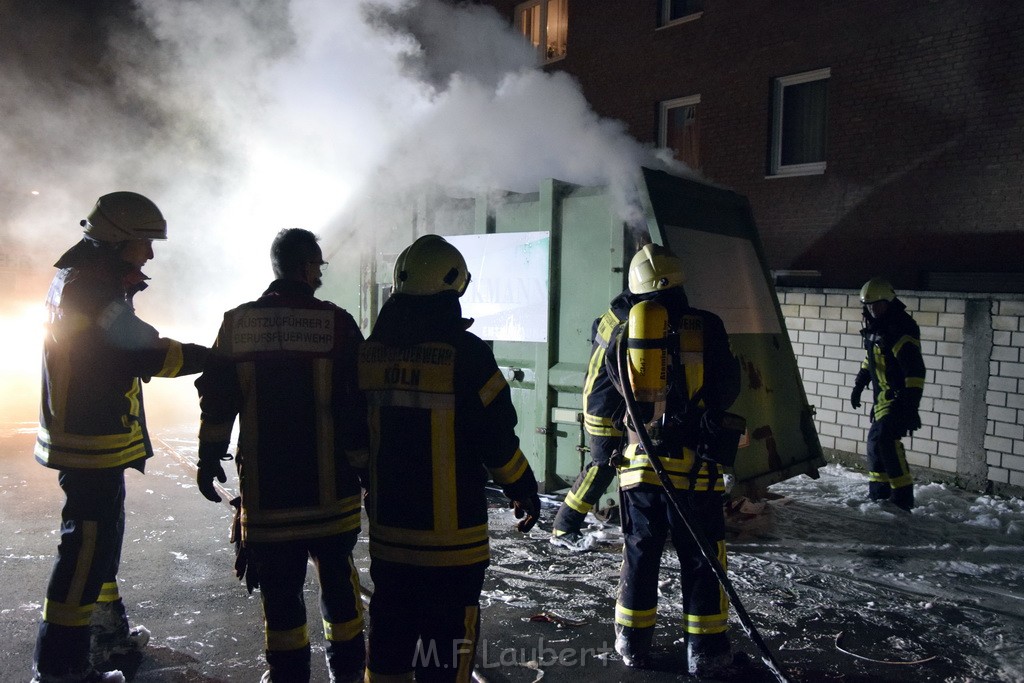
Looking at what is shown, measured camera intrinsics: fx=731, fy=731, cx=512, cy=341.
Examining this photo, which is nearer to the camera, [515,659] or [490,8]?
[515,659]

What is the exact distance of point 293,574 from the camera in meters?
2.80

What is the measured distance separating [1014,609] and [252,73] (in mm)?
8197

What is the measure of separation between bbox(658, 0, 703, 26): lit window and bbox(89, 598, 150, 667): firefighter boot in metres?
10.6

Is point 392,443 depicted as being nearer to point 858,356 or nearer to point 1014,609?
point 1014,609

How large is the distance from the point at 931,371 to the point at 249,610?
22.3ft

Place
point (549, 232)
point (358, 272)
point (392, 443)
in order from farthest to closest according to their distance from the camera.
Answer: point (358, 272)
point (549, 232)
point (392, 443)

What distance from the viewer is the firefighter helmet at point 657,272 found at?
345 cm

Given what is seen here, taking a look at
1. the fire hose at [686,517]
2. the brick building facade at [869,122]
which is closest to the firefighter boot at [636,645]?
the fire hose at [686,517]

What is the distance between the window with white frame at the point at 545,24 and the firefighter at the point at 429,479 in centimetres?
1166

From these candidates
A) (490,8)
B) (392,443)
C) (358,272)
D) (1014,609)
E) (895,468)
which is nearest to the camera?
(392,443)

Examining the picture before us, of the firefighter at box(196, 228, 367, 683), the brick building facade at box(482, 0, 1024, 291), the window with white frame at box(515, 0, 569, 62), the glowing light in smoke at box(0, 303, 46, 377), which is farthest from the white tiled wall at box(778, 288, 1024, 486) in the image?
the glowing light in smoke at box(0, 303, 46, 377)

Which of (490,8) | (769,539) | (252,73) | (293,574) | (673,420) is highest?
(490,8)

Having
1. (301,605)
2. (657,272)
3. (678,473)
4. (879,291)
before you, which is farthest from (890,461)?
(301,605)

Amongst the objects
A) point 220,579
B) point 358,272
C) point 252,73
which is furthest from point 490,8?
point 220,579
